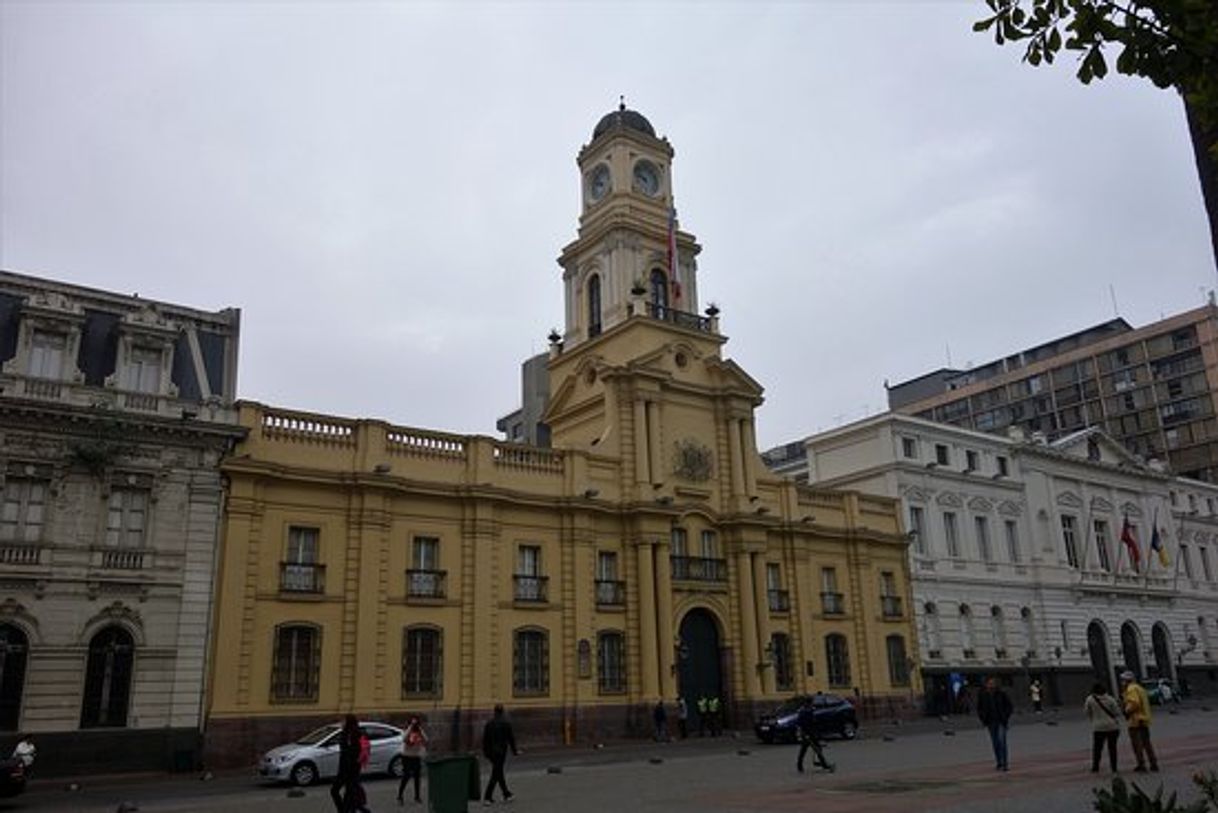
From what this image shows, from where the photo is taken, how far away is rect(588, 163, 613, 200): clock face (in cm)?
4641

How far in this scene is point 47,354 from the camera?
27406 millimetres

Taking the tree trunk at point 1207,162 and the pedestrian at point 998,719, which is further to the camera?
the pedestrian at point 998,719

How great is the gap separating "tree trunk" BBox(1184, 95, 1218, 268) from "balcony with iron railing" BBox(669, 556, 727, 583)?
104 feet

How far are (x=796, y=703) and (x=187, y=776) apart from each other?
18671 mm

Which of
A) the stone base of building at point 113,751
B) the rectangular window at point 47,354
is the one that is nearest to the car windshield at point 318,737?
the stone base of building at point 113,751

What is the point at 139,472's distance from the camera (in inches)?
1074

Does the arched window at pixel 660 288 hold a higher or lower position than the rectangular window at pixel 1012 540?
higher

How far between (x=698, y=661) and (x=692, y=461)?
25.1 ft

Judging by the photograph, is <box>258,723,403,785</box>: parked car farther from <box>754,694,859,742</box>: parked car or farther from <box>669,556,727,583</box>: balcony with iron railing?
<box>669,556,727,583</box>: balcony with iron railing

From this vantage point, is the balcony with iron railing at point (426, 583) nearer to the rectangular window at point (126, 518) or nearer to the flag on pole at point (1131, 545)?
the rectangular window at point (126, 518)

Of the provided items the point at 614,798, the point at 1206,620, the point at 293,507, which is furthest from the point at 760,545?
the point at 1206,620

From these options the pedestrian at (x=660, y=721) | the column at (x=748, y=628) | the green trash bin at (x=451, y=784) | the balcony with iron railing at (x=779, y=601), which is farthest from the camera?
the balcony with iron railing at (x=779, y=601)

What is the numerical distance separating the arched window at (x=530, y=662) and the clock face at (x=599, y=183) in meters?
21.2

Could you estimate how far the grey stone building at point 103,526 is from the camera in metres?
25.1
